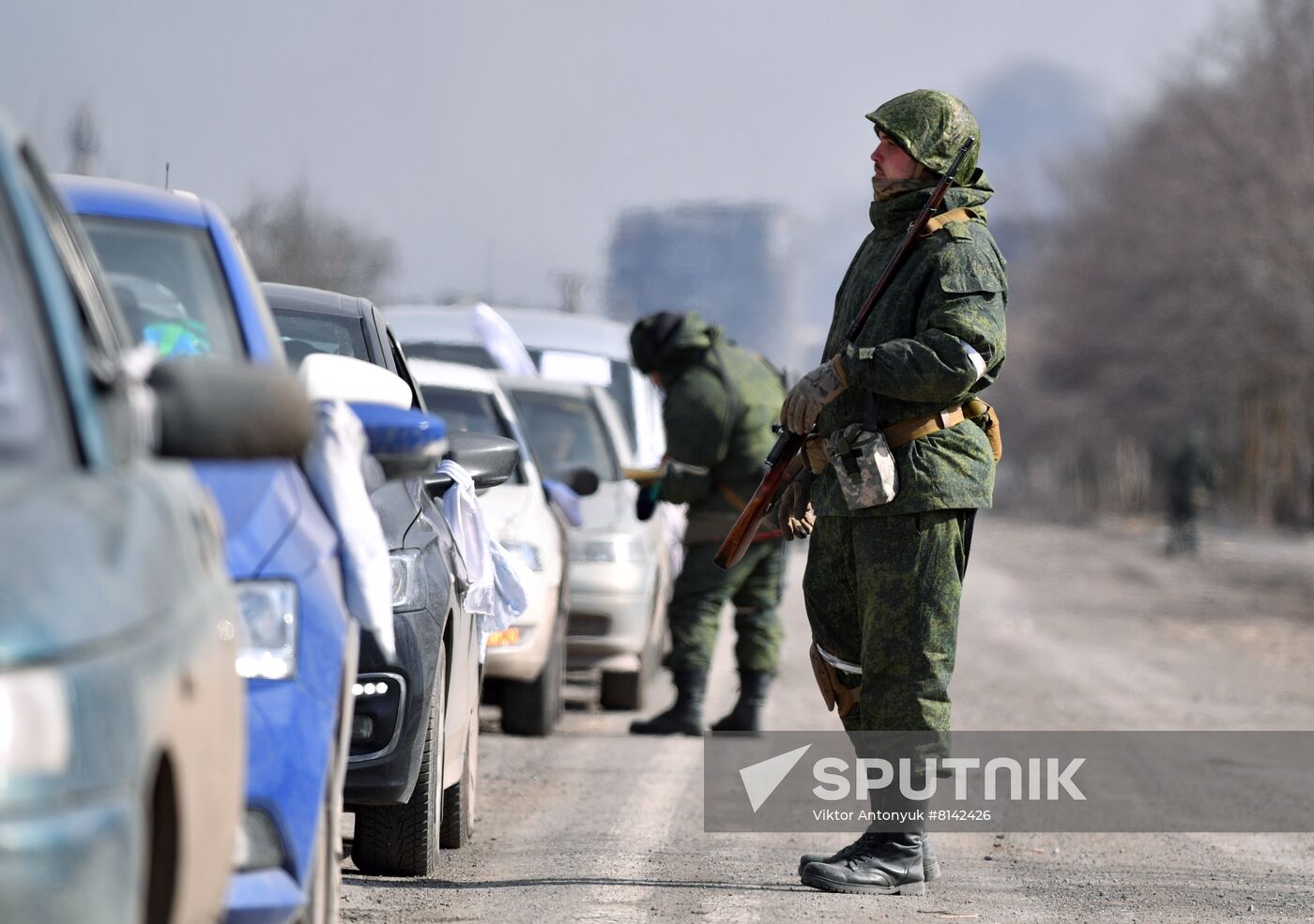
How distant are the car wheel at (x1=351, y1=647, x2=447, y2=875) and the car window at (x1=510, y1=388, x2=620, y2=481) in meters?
6.94

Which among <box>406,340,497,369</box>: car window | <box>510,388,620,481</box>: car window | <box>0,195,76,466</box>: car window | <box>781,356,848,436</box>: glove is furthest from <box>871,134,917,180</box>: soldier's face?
<box>406,340,497,369</box>: car window

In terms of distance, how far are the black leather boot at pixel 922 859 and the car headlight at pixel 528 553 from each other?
386 centimetres

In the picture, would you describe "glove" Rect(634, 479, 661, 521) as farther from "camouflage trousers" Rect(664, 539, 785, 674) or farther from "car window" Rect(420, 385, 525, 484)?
→ "car window" Rect(420, 385, 525, 484)

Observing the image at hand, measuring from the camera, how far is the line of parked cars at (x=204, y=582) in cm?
264

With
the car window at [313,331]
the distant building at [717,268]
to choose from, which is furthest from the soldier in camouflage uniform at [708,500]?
the distant building at [717,268]

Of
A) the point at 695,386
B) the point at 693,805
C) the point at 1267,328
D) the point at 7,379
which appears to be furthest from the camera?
the point at 1267,328

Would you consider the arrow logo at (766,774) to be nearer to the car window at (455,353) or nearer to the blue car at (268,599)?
the blue car at (268,599)

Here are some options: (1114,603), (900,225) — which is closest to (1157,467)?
(1114,603)

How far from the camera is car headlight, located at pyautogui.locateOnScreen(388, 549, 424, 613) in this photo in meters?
5.86

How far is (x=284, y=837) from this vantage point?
3881 millimetres

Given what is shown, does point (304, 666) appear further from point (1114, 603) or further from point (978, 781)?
point (1114, 603)

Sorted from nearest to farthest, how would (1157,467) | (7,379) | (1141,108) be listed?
1. (7,379)
2. (1157,467)
3. (1141,108)

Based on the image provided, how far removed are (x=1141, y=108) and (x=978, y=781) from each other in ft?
235

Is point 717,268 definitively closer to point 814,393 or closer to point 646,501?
point 646,501
